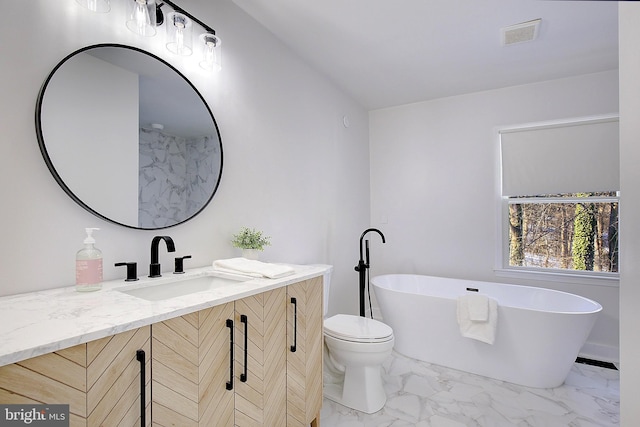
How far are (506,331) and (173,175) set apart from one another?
236 centimetres

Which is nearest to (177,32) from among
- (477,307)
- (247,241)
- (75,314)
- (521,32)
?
(247,241)

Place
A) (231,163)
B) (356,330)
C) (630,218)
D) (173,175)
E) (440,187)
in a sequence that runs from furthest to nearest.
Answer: (440,187)
(356,330)
(231,163)
(173,175)
(630,218)

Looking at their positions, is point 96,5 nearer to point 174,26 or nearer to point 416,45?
point 174,26

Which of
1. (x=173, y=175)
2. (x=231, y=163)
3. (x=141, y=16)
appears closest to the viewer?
(x=141, y=16)

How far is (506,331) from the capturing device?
7.41ft

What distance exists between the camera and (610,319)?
2.50 m

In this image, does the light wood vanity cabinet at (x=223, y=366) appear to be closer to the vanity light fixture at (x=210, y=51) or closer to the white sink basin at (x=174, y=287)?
the white sink basin at (x=174, y=287)

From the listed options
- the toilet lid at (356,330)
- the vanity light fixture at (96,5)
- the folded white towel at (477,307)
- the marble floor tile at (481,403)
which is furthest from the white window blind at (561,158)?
the vanity light fixture at (96,5)

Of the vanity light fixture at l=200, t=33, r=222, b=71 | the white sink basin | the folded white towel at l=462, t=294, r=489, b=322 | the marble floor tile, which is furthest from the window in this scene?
the vanity light fixture at l=200, t=33, r=222, b=71

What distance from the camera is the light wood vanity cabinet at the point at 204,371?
739 mm

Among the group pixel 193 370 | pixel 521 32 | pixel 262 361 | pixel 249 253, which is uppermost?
pixel 521 32

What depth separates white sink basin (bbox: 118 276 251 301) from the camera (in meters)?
1.30

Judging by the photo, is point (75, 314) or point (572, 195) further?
point (572, 195)

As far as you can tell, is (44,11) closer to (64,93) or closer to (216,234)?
(64,93)
